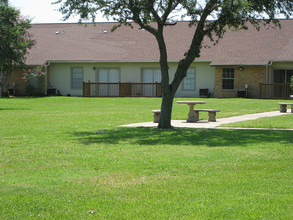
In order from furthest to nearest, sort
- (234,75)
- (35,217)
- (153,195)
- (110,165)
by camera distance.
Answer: (234,75) → (110,165) → (153,195) → (35,217)

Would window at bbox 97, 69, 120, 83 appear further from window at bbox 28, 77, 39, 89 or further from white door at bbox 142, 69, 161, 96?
window at bbox 28, 77, 39, 89

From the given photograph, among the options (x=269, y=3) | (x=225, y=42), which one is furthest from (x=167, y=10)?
(x=225, y=42)


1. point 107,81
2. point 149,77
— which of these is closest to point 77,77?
point 107,81

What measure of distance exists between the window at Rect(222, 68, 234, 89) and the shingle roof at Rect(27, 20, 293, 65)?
2.94 ft

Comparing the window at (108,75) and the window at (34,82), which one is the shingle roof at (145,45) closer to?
the window at (108,75)

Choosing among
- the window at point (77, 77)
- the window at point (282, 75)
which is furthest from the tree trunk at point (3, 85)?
the window at point (282, 75)

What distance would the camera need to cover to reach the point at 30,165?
9.56 metres

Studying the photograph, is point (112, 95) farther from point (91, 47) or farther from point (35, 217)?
point (35, 217)

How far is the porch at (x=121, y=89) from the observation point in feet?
127

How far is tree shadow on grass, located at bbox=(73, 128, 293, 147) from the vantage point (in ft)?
42.1

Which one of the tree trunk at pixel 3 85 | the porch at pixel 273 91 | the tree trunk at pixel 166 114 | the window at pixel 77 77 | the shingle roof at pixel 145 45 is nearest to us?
the tree trunk at pixel 166 114

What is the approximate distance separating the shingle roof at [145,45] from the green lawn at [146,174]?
22715 mm

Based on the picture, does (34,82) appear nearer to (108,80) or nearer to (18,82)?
(18,82)

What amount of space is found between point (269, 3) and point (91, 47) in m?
27.2
